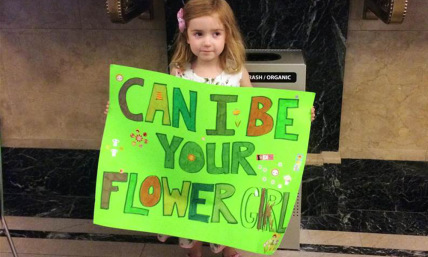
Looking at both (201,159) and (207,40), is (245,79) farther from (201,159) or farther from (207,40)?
(201,159)

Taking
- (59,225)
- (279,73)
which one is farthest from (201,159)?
(59,225)

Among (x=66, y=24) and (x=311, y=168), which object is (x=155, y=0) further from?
(x=311, y=168)

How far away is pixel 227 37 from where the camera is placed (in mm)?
1671

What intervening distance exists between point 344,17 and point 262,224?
1012 mm

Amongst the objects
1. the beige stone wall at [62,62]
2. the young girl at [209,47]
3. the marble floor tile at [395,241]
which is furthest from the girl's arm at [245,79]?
the marble floor tile at [395,241]

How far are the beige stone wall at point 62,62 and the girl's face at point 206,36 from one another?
0.69 m

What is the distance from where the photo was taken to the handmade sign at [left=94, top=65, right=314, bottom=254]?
162 centimetres

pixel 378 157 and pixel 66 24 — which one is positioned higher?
pixel 66 24

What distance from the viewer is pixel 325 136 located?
2.29 meters

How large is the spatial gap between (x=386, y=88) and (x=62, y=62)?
1585 millimetres

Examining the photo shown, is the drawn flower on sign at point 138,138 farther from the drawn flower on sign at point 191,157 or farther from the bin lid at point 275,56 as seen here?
the bin lid at point 275,56

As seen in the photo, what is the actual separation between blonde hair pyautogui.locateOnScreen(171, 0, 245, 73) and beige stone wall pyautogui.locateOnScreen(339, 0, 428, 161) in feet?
2.43

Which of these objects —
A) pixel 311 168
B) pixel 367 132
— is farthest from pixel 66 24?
pixel 367 132

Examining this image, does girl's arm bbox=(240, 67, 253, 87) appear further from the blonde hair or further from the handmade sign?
the handmade sign
